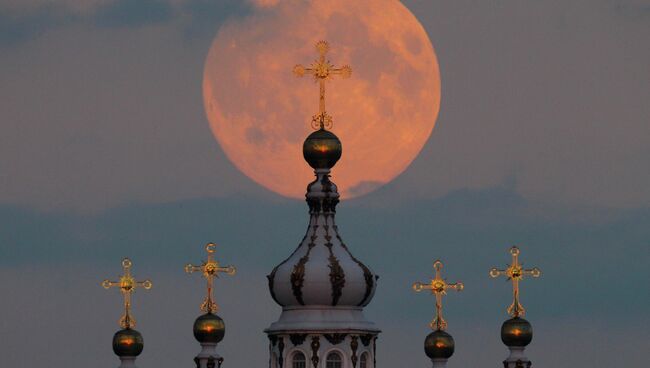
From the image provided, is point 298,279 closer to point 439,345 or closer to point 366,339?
point 366,339

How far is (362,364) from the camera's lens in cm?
12694

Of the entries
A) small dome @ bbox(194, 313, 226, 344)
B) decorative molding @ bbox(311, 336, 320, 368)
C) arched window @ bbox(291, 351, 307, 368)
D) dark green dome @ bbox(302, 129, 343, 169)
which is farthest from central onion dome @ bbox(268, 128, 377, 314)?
small dome @ bbox(194, 313, 226, 344)

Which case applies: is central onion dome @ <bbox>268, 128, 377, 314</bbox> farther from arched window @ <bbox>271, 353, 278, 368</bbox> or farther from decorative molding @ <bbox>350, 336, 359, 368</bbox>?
arched window @ <bbox>271, 353, 278, 368</bbox>

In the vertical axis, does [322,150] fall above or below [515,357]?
above

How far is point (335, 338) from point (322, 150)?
8163 millimetres

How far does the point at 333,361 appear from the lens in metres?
126

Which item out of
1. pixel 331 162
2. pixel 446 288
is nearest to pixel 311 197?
pixel 331 162

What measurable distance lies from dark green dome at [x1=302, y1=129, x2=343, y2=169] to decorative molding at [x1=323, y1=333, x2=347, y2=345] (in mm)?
7467

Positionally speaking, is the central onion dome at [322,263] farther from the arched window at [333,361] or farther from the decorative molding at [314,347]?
the arched window at [333,361]

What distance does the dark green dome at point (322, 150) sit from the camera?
129 meters

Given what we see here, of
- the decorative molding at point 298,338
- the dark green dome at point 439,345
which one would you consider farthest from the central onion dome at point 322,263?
the dark green dome at point 439,345

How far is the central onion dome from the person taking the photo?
127m

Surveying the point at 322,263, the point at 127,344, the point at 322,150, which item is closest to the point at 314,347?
the point at 322,263

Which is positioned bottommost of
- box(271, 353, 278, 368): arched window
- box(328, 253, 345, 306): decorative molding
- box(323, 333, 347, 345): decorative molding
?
box(271, 353, 278, 368): arched window
